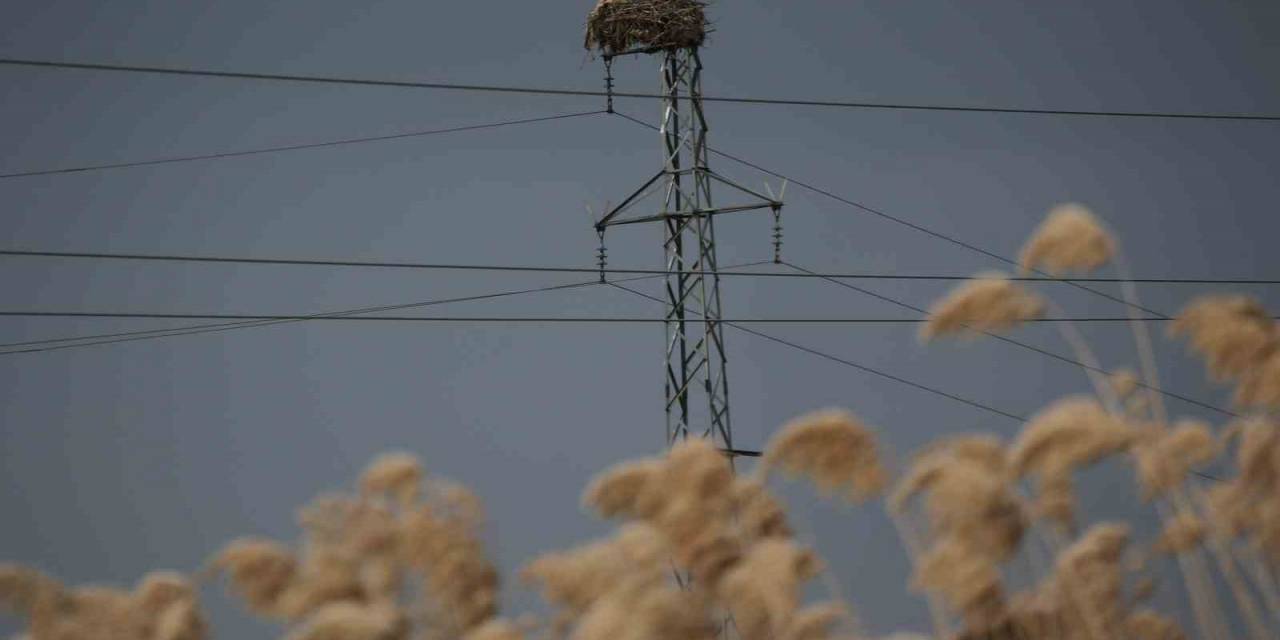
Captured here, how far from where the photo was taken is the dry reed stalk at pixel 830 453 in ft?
15.2

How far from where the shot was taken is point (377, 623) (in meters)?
3.46

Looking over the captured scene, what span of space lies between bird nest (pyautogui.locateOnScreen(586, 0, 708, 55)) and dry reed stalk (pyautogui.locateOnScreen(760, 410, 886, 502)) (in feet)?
38.7

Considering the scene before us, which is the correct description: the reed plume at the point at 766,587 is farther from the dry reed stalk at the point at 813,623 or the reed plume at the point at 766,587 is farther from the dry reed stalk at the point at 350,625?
the dry reed stalk at the point at 350,625

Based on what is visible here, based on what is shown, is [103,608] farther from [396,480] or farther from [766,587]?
[766,587]

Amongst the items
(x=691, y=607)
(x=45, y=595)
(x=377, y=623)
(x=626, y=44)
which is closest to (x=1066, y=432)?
(x=691, y=607)

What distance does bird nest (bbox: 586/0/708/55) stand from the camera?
1612 cm

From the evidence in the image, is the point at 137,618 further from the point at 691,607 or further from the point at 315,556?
the point at 691,607

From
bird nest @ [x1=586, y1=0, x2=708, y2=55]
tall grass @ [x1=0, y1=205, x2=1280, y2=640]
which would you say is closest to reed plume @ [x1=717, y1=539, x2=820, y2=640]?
tall grass @ [x1=0, y1=205, x2=1280, y2=640]

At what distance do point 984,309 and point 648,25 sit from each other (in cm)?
1220

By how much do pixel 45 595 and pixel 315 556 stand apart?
0.97 meters

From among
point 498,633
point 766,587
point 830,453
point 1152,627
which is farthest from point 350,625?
point 1152,627

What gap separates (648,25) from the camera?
643 inches

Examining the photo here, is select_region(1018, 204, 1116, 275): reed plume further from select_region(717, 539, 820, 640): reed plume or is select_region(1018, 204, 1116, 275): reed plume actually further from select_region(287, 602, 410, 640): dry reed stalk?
select_region(287, 602, 410, 640): dry reed stalk

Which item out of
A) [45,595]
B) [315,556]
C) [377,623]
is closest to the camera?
[377,623]
